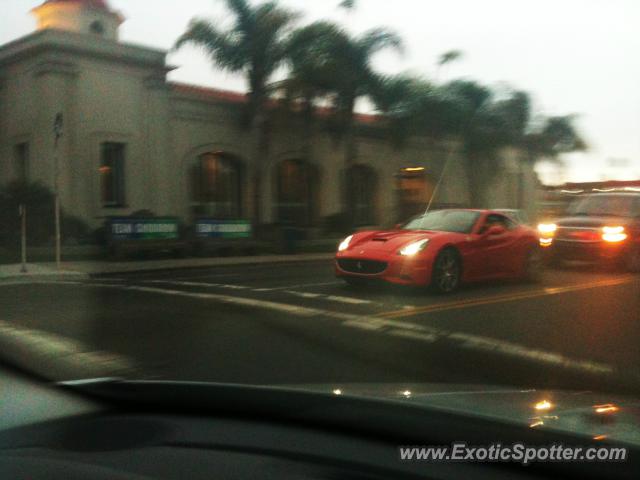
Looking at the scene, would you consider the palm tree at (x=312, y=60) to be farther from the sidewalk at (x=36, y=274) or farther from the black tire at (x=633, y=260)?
the black tire at (x=633, y=260)

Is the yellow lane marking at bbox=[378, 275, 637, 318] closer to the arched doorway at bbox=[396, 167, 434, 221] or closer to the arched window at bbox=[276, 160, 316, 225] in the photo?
the arched window at bbox=[276, 160, 316, 225]

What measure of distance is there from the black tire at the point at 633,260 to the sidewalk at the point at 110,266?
838cm

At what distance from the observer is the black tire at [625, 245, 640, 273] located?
14906 mm

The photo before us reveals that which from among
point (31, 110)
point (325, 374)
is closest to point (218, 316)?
point (325, 374)

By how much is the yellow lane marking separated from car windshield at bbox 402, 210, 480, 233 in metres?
1.37

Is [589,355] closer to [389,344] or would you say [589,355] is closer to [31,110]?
[389,344]

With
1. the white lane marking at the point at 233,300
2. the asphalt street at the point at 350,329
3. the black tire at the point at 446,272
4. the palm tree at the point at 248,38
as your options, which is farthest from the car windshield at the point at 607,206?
the palm tree at the point at 248,38

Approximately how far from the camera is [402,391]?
2801 millimetres

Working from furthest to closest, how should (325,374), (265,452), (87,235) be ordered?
(87,235) → (325,374) → (265,452)

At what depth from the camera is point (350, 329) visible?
7906mm

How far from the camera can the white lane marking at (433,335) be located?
6410 millimetres

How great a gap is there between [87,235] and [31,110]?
16.9ft

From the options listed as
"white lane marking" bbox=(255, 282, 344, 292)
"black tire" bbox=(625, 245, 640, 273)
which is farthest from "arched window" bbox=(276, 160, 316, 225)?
"white lane marking" bbox=(255, 282, 344, 292)

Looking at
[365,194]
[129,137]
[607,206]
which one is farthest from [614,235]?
[365,194]
